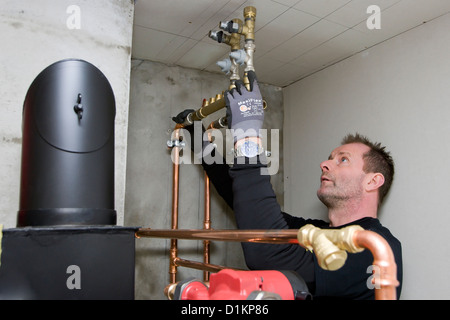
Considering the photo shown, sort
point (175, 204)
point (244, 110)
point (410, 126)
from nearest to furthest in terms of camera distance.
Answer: point (244, 110), point (410, 126), point (175, 204)

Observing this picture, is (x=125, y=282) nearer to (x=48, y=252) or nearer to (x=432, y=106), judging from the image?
(x=48, y=252)

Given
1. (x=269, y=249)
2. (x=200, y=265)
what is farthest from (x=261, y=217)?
(x=200, y=265)

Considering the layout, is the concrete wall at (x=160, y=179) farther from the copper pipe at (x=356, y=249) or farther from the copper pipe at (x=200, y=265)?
the copper pipe at (x=356, y=249)

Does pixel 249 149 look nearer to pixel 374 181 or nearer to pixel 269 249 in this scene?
pixel 269 249

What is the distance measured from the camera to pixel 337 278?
3.63 ft

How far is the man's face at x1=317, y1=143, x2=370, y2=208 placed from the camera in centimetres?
150

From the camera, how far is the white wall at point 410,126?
1319 millimetres

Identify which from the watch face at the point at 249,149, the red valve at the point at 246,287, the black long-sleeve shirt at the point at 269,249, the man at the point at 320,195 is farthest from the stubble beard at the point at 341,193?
the red valve at the point at 246,287

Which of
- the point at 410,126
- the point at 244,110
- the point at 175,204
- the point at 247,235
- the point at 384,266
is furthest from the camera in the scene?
the point at 175,204

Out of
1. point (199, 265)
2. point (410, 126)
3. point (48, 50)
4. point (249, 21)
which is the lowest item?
point (199, 265)

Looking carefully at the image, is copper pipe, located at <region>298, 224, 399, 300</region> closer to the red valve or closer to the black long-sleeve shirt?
the red valve

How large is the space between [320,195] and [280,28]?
0.73m

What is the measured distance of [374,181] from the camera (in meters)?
1.49

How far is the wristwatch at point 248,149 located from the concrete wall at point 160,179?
2.14 ft
